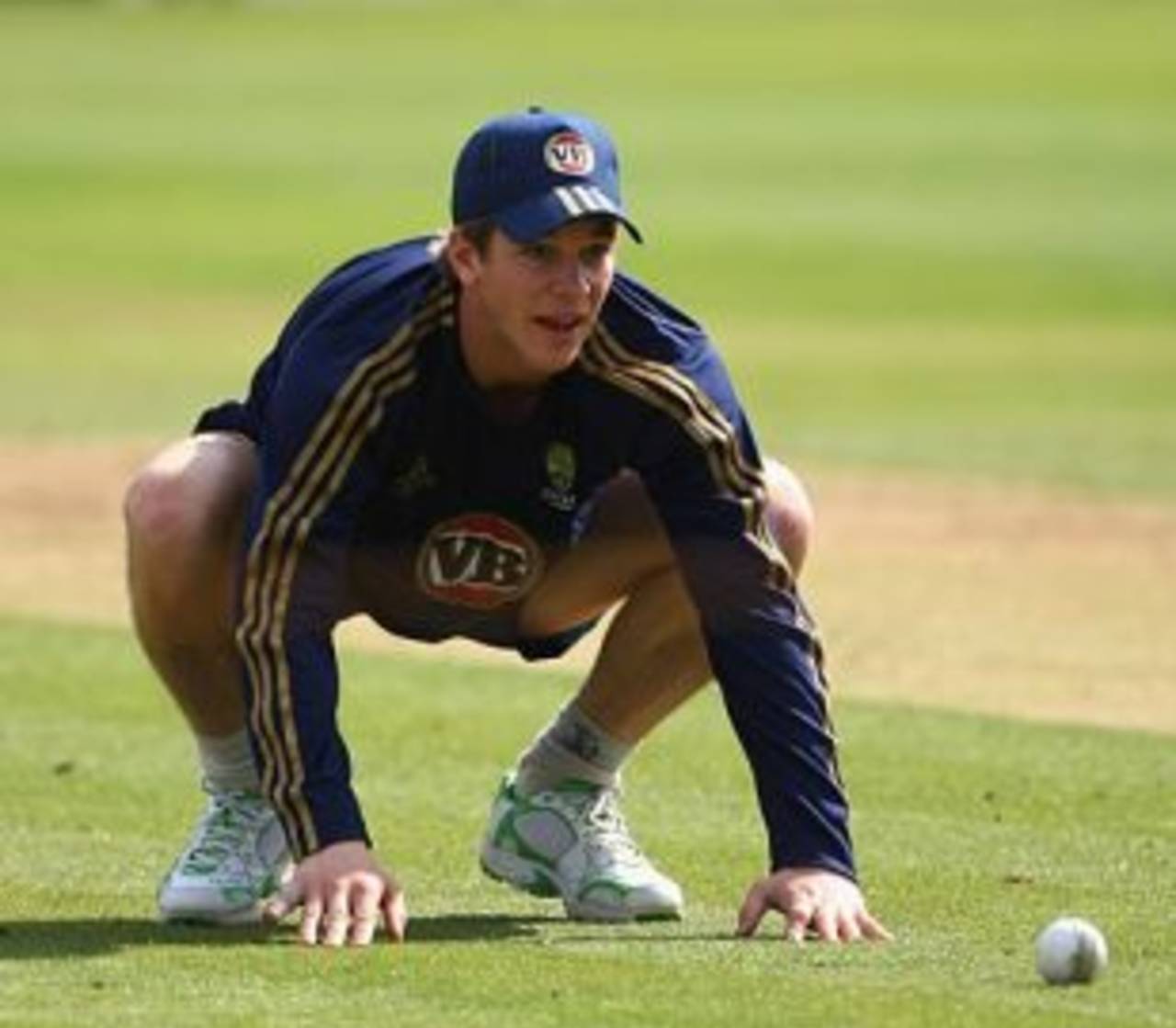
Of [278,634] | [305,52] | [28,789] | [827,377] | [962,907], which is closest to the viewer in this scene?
[278,634]

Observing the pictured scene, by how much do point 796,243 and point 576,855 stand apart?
2272 cm

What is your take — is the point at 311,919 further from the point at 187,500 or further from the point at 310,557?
the point at 187,500

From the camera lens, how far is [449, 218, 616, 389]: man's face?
24.2 feet

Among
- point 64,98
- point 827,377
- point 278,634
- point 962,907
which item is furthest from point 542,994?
point 64,98

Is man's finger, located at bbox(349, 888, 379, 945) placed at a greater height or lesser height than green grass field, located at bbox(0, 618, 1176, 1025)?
greater

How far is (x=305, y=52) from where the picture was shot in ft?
156

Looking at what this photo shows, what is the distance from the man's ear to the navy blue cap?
5cm

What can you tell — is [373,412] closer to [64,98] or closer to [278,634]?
[278,634]

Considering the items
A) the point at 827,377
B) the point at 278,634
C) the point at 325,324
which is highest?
the point at 325,324

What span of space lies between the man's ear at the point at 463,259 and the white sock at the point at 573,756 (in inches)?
50.0

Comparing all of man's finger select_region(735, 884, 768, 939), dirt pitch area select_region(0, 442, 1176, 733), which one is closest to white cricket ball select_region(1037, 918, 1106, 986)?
man's finger select_region(735, 884, 768, 939)

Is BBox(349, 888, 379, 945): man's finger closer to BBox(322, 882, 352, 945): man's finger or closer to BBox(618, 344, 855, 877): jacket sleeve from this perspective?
BBox(322, 882, 352, 945): man's finger

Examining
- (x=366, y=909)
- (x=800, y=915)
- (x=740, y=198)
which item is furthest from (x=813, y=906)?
(x=740, y=198)

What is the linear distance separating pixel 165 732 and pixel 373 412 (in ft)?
12.6
